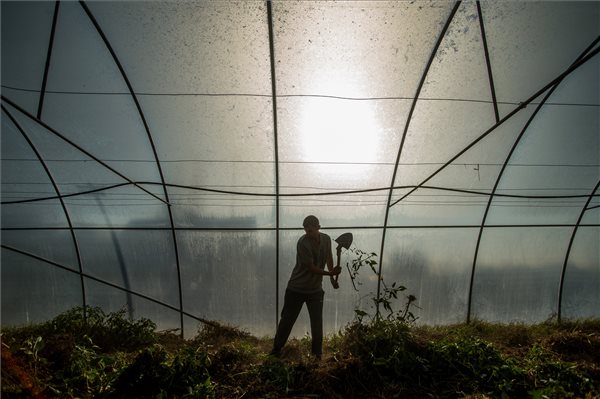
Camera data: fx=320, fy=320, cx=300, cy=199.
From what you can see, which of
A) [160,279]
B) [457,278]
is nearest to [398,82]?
[457,278]

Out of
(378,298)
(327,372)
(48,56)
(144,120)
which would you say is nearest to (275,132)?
(144,120)

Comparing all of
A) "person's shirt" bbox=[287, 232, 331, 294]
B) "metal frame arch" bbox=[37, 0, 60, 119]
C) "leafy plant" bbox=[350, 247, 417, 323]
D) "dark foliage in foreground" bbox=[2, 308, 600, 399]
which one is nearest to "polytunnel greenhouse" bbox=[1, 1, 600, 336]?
"metal frame arch" bbox=[37, 0, 60, 119]

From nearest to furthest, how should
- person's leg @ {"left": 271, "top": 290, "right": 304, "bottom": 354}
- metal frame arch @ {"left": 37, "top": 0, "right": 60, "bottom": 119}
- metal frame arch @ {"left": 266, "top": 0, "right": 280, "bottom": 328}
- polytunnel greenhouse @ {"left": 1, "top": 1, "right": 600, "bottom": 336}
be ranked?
metal frame arch @ {"left": 37, "top": 0, "right": 60, "bottom": 119} < metal frame arch @ {"left": 266, "top": 0, "right": 280, "bottom": 328} < polytunnel greenhouse @ {"left": 1, "top": 1, "right": 600, "bottom": 336} < person's leg @ {"left": 271, "top": 290, "right": 304, "bottom": 354}

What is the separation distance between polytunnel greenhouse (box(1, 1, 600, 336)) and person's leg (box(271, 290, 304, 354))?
Result: 2.62 m

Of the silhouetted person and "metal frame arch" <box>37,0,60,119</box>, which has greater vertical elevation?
"metal frame arch" <box>37,0,60,119</box>

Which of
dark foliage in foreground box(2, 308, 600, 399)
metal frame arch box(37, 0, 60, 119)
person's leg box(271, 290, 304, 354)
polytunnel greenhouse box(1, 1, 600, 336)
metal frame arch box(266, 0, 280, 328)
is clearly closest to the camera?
dark foliage in foreground box(2, 308, 600, 399)

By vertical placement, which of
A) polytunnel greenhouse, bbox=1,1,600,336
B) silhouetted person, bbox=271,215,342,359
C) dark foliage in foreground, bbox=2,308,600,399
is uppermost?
polytunnel greenhouse, bbox=1,1,600,336

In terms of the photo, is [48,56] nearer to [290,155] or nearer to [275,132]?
[275,132]

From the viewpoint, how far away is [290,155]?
6434 mm

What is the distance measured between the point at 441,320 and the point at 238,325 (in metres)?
5.15

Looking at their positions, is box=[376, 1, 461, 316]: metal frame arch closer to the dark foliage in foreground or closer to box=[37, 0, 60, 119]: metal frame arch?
the dark foliage in foreground

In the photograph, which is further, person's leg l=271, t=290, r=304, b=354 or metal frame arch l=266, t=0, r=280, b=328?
person's leg l=271, t=290, r=304, b=354

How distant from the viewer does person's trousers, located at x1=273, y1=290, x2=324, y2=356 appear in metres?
5.14

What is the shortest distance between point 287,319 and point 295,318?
0.43 ft
